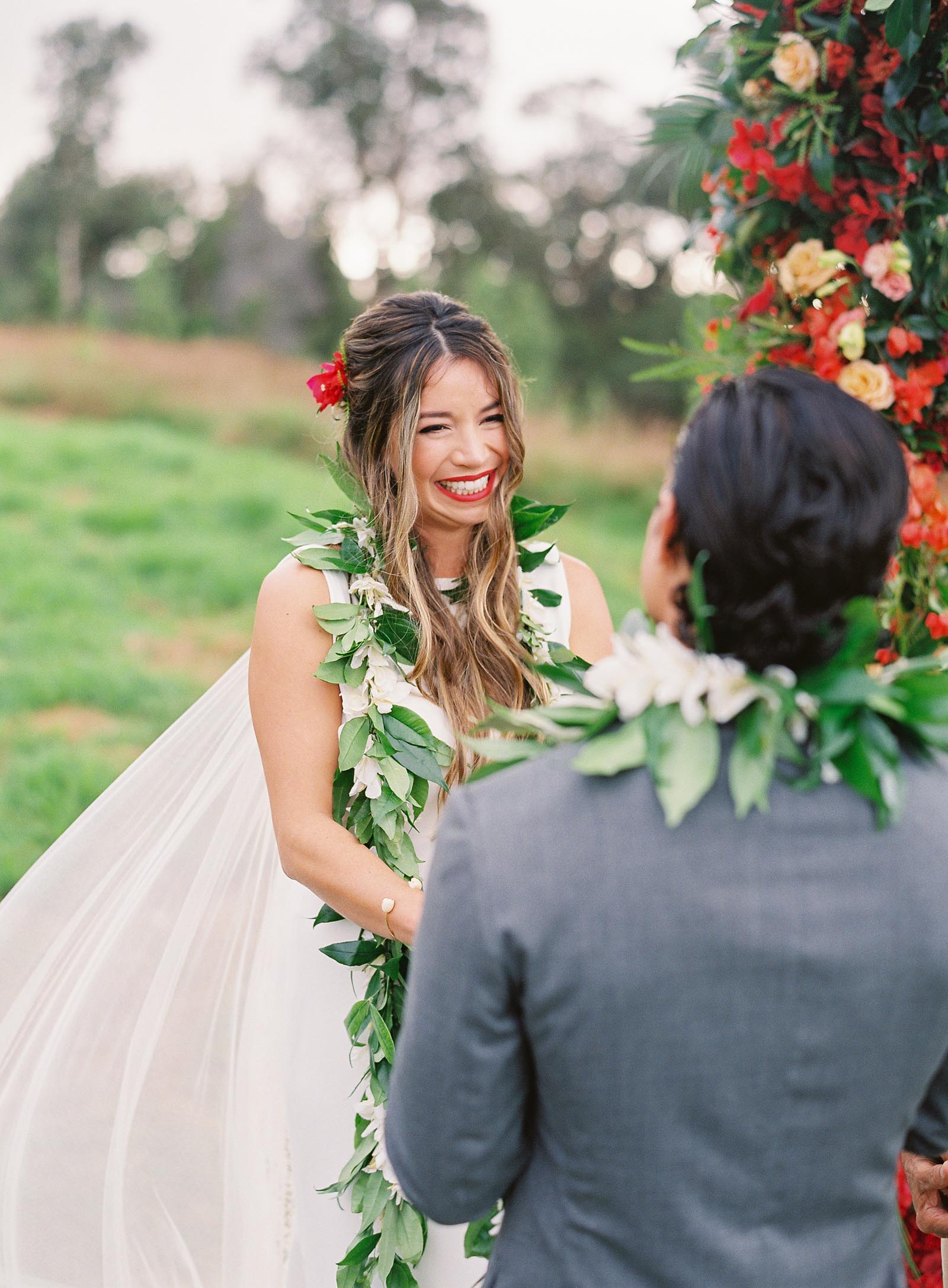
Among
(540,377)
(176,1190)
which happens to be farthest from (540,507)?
(540,377)

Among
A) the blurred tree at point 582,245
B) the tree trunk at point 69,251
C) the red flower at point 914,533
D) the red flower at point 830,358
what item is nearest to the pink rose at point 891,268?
the red flower at point 830,358

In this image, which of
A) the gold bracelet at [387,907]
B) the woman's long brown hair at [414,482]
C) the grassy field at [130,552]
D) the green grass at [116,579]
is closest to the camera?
the gold bracelet at [387,907]

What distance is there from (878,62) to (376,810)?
1715 millimetres

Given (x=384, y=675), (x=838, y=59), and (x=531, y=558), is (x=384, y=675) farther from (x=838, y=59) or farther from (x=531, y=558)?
(x=838, y=59)

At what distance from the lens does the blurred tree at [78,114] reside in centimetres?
1936

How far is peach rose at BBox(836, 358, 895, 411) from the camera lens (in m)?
2.18

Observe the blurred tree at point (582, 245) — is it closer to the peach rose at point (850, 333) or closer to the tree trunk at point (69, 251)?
the tree trunk at point (69, 251)

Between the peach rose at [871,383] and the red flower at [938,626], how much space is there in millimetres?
431

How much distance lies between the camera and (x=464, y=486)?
223cm

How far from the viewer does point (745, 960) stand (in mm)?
1014

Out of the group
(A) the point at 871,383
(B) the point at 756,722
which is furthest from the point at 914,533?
(B) the point at 756,722

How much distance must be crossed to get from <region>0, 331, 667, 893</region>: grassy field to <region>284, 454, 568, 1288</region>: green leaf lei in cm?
294

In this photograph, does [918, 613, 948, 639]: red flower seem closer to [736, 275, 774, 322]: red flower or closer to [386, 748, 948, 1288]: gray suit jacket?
[736, 275, 774, 322]: red flower

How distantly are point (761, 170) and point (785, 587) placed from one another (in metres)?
1.57
